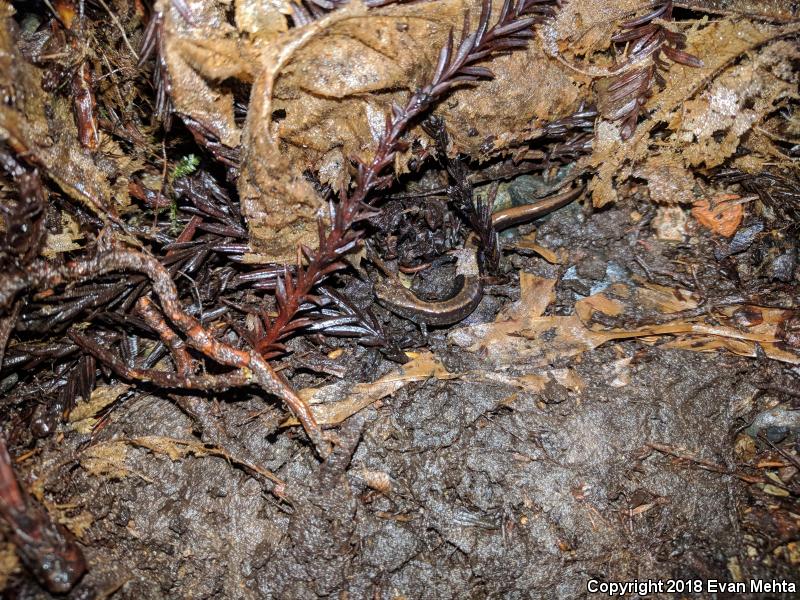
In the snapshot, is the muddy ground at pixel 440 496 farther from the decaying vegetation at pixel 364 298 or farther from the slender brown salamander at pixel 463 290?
the slender brown salamander at pixel 463 290

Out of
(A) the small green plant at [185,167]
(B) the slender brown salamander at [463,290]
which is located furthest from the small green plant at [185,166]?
(B) the slender brown salamander at [463,290]

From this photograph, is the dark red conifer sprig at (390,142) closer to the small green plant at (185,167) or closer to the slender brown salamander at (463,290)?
the slender brown salamander at (463,290)

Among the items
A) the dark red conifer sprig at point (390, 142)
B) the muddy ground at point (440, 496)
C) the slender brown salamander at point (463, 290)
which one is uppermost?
the dark red conifer sprig at point (390, 142)

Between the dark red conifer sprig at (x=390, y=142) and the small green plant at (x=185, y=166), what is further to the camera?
the small green plant at (x=185, y=166)

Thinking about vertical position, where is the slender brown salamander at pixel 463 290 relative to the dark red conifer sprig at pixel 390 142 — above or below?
below

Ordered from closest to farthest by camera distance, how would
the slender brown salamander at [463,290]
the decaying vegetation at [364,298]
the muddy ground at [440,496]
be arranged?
the decaying vegetation at [364,298]
the muddy ground at [440,496]
the slender brown salamander at [463,290]

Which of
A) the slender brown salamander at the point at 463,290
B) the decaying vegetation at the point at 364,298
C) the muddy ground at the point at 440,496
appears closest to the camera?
the decaying vegetation at the point at 364,298

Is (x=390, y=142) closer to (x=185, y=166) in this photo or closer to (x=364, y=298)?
(x=364, y=298)
